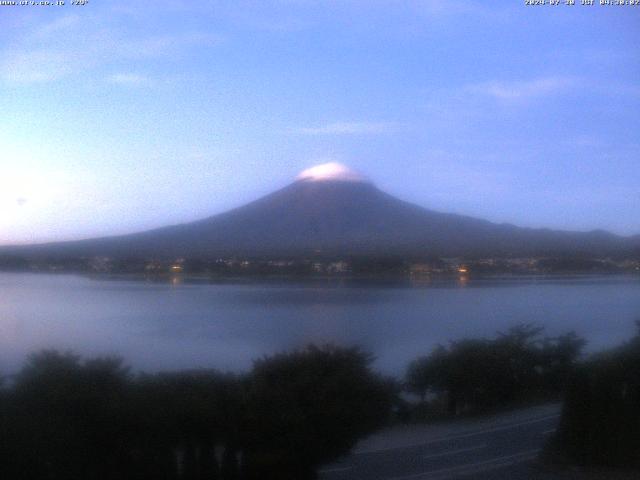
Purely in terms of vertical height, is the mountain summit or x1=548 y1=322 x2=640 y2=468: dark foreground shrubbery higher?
the mountain summit

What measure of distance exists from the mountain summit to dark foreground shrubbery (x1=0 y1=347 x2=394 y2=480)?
5.93 m

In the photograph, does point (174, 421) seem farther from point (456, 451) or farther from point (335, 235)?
point (335, 235)

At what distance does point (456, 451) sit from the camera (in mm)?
11250

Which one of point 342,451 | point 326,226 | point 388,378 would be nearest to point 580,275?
point 326,226

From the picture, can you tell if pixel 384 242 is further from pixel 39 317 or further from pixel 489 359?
pixel 39 317

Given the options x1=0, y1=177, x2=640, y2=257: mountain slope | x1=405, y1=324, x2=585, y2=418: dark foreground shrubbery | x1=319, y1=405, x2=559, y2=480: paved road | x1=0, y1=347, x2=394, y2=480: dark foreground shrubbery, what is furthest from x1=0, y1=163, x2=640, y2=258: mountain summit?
x1=0, y1=347, x2=394, y2=480: dark foreground shrubbery

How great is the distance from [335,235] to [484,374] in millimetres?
4026

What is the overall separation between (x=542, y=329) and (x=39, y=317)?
9.29 meters

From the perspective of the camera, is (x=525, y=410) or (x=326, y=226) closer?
(x=525, y=410)

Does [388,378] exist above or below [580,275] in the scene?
below

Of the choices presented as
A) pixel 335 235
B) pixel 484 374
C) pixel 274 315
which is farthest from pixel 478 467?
pixel 335 235

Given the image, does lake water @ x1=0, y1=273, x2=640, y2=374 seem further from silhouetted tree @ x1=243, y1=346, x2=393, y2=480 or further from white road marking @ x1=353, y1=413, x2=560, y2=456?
white road marking @ x1=353, y1=413, x2=560, y2=456

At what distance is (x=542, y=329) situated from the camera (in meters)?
16.6

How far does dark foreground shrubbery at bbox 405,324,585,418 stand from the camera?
48.8ft
